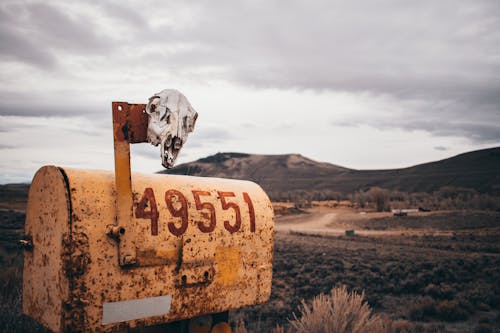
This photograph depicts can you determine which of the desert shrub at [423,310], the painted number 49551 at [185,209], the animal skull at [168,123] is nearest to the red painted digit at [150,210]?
the painted number 49551 at [185,209]

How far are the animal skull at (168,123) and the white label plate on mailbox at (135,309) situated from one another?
0.68 metres

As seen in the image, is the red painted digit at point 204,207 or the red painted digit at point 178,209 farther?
the red painted digit at point 204,207

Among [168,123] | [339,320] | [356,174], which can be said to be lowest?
[339,320]

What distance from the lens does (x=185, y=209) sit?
220cm

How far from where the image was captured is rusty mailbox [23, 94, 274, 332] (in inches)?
71.8

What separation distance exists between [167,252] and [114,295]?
33 cm

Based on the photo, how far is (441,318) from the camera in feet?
22.9

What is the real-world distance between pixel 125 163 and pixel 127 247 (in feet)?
1.36

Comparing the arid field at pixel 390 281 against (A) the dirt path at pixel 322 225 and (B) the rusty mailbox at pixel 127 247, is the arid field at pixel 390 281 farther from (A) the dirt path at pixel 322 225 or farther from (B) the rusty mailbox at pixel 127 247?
(A) the dirt path at pixel 322 225

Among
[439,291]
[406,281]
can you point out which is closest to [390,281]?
[406,281]

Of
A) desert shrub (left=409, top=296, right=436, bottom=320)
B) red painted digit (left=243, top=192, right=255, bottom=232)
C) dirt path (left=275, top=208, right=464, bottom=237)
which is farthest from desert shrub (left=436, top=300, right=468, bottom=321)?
dirt path (left=275, top=208, right=464, bottom=237)

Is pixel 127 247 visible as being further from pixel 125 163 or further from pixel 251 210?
pixel 251 210

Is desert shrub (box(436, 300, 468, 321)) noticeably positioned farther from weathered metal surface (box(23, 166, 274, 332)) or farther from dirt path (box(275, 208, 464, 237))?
dirt path (box(275, 208, 464, 237))

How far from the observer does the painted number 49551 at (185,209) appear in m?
2.05
